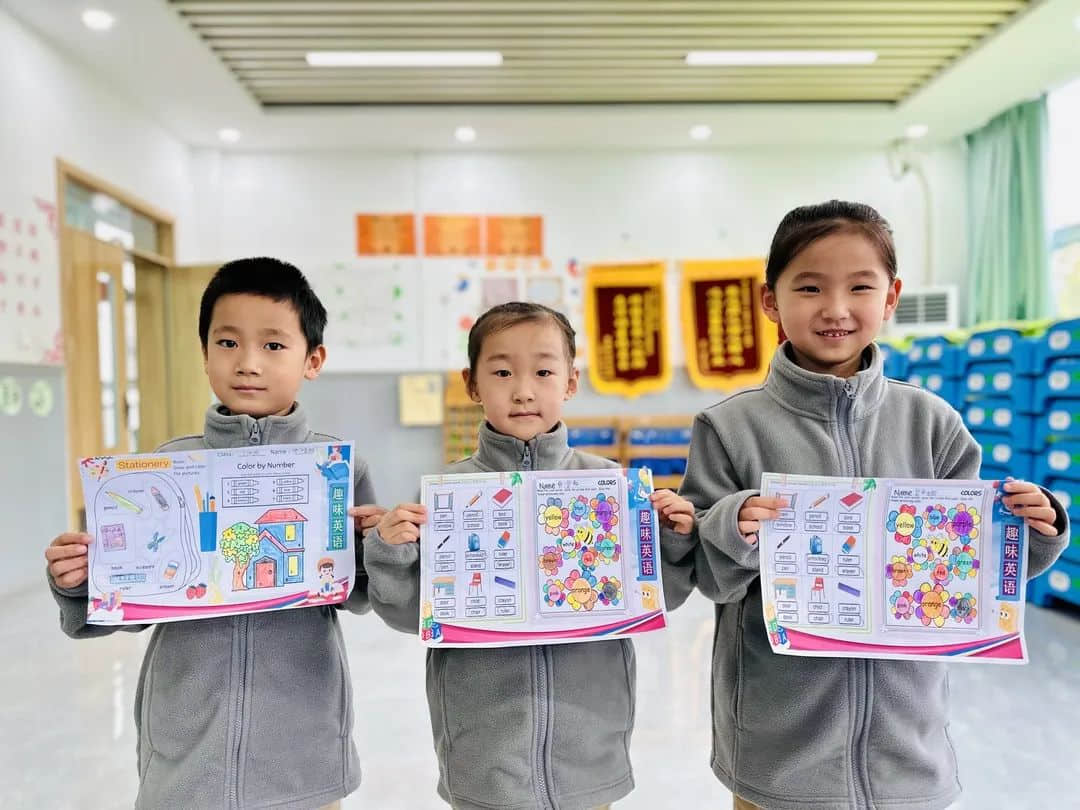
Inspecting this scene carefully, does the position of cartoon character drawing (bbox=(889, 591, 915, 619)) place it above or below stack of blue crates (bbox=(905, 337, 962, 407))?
below

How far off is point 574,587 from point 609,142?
5.39m

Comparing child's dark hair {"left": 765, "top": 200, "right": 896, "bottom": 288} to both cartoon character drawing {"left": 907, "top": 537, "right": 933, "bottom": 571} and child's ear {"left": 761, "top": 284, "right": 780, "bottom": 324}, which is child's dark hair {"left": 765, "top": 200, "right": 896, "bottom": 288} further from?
cartoon character drawing {"left": 907, "top": 537, "right": 933, "bottom": 571}

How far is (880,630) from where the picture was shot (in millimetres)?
1128

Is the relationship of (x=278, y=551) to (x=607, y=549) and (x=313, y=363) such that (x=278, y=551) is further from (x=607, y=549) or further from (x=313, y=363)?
(x=607, y=549)

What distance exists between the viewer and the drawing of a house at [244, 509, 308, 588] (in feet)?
3.82

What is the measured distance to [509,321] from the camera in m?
1.28

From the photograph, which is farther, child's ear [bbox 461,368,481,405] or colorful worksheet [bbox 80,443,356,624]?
child's ear [bbox 461,368,481,405]

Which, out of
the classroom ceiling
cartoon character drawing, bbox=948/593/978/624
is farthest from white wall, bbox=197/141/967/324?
cartoon character drawing, bbox=948/593/978/624

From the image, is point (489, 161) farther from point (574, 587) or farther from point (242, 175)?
point (574, 587)

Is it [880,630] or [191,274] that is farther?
[191,274]

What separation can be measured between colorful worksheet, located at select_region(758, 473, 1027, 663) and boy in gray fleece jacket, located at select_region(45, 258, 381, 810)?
2.17 ft

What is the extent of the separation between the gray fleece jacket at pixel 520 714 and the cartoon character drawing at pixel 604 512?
168mm

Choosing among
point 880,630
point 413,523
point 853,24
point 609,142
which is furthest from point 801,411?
point 609,142

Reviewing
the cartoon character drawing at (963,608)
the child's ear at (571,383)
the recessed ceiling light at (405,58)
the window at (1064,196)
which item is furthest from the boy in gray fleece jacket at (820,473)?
the window at (1064,196)
